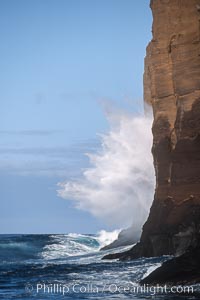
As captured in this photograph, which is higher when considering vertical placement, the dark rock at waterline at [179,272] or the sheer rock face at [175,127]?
the sheer rock face at [175,127]

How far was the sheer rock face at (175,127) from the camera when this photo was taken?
30250mm

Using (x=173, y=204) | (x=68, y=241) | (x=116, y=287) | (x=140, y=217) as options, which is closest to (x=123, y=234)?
(x=140, y=217)

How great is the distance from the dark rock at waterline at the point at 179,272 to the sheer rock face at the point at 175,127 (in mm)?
8178

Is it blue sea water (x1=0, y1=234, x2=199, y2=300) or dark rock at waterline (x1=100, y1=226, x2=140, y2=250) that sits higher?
dark rock at waterline (x1=100, y1=226, x2=140, y2=250)

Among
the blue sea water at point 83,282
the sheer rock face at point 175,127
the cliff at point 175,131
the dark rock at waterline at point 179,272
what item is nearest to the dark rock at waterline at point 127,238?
the cliff at point 175,131

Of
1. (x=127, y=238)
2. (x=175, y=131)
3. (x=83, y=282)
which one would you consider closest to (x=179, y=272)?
(x=83, y=282)

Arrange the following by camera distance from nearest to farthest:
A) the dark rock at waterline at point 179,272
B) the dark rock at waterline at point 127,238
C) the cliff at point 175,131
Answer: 1. the dark rock at waterline at point 179,272
2. the cliff at point 175,131
3. the dark rock at waterline at point 127,238

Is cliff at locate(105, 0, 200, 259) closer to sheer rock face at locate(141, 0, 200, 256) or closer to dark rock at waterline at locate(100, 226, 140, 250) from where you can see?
sheer rock face at locate(141, 0, 200, 256)

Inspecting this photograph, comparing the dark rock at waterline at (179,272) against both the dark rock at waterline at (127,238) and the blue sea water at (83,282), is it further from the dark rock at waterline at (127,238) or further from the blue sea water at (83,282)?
the dark rock at waterline at (127,238)

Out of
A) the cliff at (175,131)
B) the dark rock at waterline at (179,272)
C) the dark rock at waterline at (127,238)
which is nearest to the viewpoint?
the dark rock at waterline at (179,272)

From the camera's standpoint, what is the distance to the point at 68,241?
59.0 m

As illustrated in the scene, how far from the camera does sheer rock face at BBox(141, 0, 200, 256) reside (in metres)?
30.2

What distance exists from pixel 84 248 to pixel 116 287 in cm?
3193

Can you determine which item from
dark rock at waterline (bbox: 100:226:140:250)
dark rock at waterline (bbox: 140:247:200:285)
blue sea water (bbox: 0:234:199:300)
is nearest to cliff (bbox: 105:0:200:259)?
blue sea water (bbox: 0:234:199:300)
